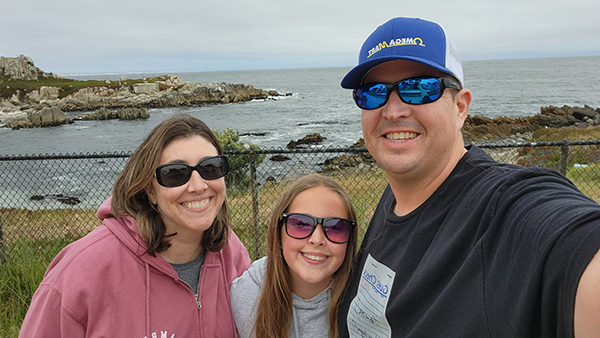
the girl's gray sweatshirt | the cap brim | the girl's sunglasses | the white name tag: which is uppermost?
the cap brim

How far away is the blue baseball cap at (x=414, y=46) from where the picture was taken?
1.63m

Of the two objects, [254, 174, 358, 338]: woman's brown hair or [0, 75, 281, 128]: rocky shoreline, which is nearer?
[254, 174, 358, 338]: woman's brown hair

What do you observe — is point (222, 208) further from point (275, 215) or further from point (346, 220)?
point (346, 220)

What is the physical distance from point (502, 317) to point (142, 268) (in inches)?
72.8

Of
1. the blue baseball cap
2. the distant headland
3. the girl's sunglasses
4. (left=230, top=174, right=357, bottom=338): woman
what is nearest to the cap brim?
the blue baseball cap

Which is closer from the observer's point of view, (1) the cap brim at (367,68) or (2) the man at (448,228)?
(2) the man at (448,228)

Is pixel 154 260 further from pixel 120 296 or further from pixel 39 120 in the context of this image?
pixel 39 120

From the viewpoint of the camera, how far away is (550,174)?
129cm

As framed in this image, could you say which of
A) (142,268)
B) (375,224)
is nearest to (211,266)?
(142,268)

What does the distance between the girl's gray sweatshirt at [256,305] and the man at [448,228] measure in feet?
0.70

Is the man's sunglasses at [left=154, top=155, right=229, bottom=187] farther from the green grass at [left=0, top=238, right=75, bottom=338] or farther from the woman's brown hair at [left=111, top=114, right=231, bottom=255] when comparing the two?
the green grass at [left=0, top=238, right=75, bottom=338]

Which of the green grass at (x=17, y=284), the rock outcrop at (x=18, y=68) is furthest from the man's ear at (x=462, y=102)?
the rock outcrop at (x=18, y=68)

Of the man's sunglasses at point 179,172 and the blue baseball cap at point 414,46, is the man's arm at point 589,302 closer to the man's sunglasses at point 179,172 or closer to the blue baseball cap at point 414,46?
the blue baseball cap at point 414,46

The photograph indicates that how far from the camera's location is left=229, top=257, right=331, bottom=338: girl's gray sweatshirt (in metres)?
2.13
